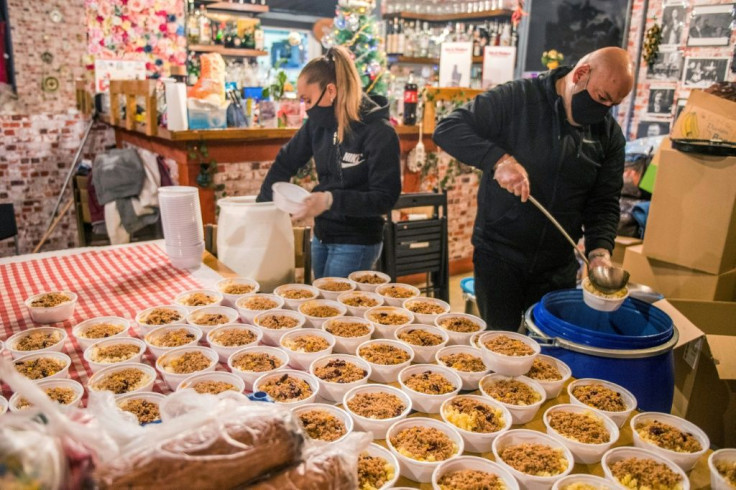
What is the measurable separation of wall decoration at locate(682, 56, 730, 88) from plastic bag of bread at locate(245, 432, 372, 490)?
5.48m

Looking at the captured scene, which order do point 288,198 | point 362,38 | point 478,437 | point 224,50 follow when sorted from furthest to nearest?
point 224,50 < point 362,38 < point 288,198 < point 478,437

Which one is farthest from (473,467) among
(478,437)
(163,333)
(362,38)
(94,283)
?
(362,38)

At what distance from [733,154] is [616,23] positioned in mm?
3480

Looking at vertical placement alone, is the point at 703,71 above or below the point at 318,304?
above

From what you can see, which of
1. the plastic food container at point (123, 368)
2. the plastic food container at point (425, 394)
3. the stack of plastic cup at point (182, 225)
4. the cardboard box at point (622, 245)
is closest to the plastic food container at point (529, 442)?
the plastic food container at point (425, 394)

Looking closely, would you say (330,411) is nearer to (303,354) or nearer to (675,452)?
(303,354)

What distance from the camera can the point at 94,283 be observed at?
2.41 metres

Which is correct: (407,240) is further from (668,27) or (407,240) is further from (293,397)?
(668,27)

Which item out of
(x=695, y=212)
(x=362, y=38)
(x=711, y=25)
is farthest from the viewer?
(x=362, y=38)

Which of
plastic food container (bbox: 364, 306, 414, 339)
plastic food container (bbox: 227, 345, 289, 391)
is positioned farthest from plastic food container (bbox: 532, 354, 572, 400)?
plastic food container (bbox: 227, 345, 289, 391)

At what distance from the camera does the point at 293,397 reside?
1429mm

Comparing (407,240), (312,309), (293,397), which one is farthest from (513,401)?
(407,240)

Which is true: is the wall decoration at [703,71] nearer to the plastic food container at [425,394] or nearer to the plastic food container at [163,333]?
the plastic food container at [425,394]

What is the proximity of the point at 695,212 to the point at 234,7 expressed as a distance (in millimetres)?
6167
